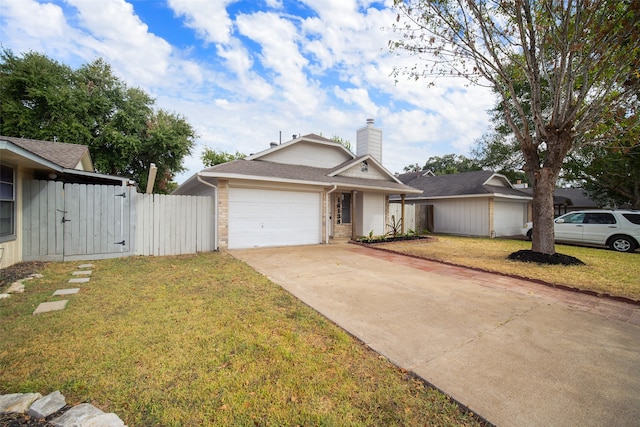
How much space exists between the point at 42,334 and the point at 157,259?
4834mm

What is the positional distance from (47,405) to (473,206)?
17.7 metres

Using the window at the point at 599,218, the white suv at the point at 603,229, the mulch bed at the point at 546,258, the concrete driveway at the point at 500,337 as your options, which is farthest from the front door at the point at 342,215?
the window at the point at 599,218

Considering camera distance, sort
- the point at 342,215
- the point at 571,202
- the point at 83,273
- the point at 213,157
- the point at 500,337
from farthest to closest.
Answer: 1. the point at 213,157
2. the point at 571,202
3. the point at 342,215
4. the point at 83,273
5. the point at 500,337

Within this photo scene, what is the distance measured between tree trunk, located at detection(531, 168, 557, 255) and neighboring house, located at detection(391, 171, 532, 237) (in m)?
7.00

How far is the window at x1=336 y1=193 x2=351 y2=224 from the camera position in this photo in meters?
12.8

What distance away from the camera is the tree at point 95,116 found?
1631 centimetres

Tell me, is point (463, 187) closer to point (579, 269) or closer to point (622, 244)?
point (622, 244)

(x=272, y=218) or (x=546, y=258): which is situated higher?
(x=272, y=218)

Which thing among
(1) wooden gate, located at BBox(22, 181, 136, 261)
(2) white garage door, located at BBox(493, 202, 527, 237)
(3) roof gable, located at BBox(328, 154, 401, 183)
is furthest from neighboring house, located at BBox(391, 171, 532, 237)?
(1) wooden gate, located at BBox(22, 181, 136, 261)

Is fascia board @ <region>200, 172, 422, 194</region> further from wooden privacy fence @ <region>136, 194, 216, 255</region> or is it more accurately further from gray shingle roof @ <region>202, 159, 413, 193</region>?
wooden privacy fence @ <region>136, 194, 216, 255</region>

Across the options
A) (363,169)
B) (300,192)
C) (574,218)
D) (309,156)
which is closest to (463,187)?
(574,218)

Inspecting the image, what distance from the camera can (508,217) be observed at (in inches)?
643

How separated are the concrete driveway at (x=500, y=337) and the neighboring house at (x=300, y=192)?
4003 mm

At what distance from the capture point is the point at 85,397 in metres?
2.10
